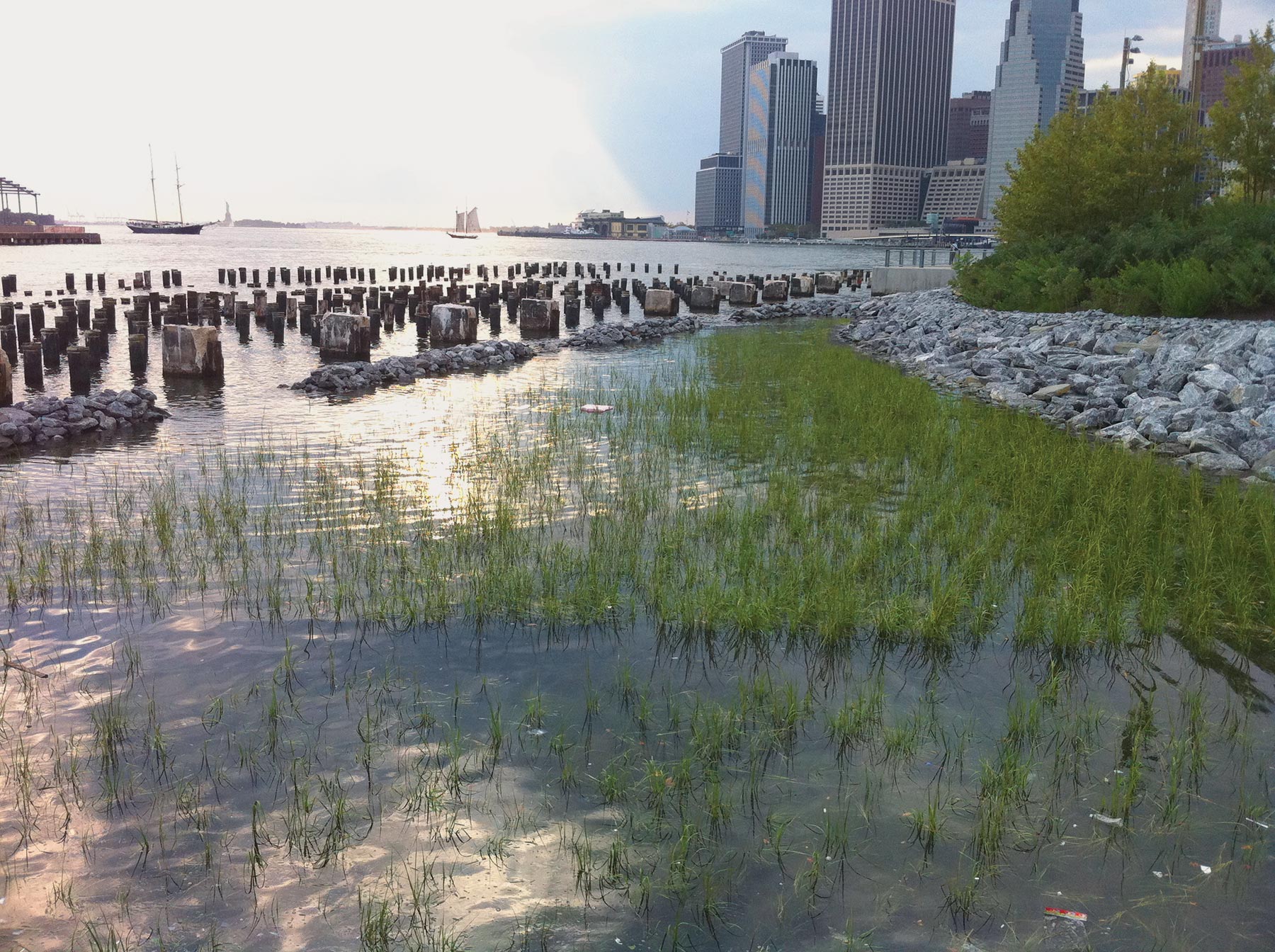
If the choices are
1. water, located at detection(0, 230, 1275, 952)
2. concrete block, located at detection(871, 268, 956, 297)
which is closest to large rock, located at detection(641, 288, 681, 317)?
concrete block, located at detection(871, 268, 956, 297)

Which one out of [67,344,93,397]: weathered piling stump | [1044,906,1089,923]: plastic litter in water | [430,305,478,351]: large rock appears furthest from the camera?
[430,305,478,351]: large rock

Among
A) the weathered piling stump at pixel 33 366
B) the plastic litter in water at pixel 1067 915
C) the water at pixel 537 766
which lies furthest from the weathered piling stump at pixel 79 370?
the plastic litter in water at pixel 1067 915

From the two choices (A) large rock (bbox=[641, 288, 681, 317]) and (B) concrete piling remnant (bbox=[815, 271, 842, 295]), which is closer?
(A) large rock (bbox=[641, 288, 681, 317])

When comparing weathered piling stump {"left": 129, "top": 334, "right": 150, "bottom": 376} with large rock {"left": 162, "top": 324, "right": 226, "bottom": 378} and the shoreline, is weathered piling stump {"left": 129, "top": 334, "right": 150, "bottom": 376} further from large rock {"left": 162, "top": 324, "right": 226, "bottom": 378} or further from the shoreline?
the shoreline

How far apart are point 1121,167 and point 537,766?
34.5 metres

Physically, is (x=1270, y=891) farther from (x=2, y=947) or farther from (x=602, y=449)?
(x=602, y=449)

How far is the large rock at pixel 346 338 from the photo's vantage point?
27391mm

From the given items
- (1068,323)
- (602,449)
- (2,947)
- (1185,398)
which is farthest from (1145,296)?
(2,947)

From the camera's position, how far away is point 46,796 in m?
5.42

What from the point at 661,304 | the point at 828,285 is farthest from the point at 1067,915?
the point at 828,285

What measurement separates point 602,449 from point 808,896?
10375 millimetres

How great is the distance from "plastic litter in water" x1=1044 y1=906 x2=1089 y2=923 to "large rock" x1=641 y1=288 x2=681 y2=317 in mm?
41324

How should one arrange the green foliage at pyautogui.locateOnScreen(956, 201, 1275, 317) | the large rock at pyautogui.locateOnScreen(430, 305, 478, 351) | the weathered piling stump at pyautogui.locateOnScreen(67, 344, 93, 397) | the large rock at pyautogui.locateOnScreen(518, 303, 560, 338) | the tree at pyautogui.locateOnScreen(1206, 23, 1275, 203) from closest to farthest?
the weathered piling stump at pyautogui.locateOnScreen(67, 344, 93, 397) → the green foliage at pyautogui.locateOnScreen(956, 201, 1275, 317) → the large rock at pyautogui.locateOnScreen(430, 305, 478, 351) → the tree at pyautogui.locateOnScreen(1206, 23, 1275, 203) → the large rock at pyautogui.locateOnScreen(518, 303, 560, 338)

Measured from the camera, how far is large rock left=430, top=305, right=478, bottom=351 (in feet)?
102
